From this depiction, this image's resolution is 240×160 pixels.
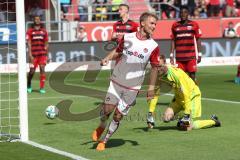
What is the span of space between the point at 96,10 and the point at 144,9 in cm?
308

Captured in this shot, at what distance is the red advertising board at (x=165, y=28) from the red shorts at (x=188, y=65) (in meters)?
17.1

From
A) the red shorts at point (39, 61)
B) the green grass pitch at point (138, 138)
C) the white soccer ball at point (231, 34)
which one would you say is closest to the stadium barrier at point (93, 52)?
the white soccer ball at point (231, 34)

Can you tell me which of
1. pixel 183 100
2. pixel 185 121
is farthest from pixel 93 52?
pixel 185 121

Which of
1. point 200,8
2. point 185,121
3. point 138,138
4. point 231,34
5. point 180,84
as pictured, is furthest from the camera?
point 200,8

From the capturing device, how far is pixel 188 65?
1831 centimetres

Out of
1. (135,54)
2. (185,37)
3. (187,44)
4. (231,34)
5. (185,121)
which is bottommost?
(185,121)

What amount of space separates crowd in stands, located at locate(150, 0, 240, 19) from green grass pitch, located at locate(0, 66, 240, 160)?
19811 mm

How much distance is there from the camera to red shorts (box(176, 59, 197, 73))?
59.5 ft

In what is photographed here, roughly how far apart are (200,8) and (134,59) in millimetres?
28639

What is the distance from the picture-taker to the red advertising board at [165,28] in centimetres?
3559

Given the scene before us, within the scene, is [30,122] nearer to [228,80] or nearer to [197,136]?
[197,136]

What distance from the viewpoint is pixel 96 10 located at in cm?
3712

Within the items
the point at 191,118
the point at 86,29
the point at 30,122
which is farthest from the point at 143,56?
the point at 86,29

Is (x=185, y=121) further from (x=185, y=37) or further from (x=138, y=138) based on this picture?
(x=185, y=37)
